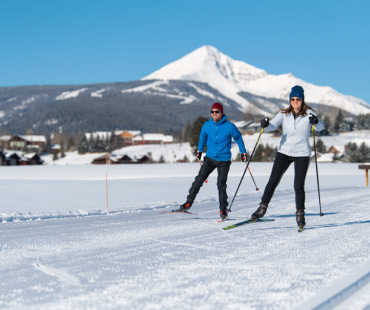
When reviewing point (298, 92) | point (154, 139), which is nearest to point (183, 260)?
point (298, 92)

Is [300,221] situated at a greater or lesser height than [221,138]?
lesser

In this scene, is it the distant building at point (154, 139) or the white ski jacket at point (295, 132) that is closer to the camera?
the white ski jacket at point (295, 132)

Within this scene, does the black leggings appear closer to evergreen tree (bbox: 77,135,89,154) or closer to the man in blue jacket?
the man in blue jacket

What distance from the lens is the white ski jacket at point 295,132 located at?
5.77 m

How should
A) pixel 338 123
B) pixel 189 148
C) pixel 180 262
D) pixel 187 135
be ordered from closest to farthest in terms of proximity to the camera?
pixel 180 262 < pixel 189 148 < pixel 338 123 < pixel 187 135

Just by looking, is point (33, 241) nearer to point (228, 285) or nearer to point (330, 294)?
point (228, 285)

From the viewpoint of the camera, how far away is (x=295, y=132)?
5801 mm

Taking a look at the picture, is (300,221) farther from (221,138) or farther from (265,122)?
(221,138)

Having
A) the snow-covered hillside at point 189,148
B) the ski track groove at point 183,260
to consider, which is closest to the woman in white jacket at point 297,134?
the ski track groove at point 183,260

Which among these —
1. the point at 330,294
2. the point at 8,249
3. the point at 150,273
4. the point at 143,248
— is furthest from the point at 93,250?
the point at 330,294

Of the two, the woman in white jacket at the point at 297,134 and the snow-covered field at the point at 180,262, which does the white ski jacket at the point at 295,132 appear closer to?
the woman in white jacket at the point at 297,134

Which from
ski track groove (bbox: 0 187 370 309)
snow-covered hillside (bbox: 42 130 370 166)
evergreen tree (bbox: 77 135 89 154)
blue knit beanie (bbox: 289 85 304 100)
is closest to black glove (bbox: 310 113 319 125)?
blue knit beanie (bbox: 289 85 304 100)

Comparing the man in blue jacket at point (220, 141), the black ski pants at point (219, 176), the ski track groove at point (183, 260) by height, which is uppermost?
the man in blue jacket at point (220, 141)

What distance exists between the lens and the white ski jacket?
5.77 meters
